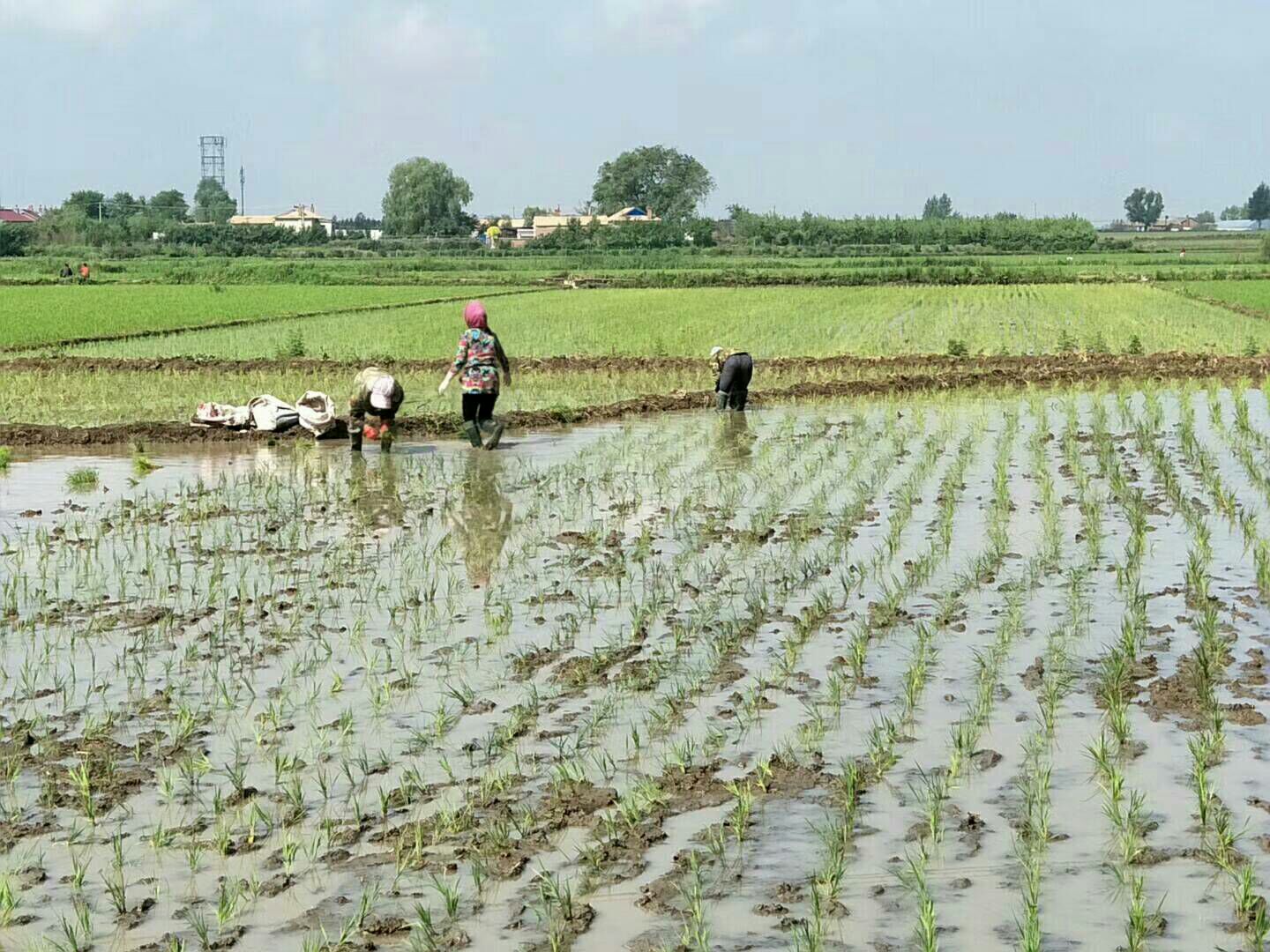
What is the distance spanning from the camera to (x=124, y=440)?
45.2 ft

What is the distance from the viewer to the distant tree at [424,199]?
113875mm

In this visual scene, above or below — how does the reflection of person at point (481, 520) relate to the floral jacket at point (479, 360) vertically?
below

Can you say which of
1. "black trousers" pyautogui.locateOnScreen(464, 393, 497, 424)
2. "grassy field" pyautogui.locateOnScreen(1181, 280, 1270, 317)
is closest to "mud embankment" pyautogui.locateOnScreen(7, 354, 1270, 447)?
"black trousers" pyautogui.locateOnScreen(464, 393, 497, 424)

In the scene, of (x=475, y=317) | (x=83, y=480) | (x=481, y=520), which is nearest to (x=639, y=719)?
(x=481, y=520)

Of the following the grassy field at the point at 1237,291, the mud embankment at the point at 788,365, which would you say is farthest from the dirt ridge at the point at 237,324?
the grassy field at the point at 1237,291

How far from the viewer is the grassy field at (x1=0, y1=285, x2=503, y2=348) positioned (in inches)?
1078

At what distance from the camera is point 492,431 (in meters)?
13.2

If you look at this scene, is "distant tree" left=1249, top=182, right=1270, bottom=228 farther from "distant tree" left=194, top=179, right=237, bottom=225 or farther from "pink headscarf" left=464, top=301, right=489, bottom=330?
"pink headscarf" left=464, top=301, right=489, bottom=330

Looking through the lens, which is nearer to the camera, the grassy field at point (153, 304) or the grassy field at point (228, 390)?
the grassy field at point (228, 390)

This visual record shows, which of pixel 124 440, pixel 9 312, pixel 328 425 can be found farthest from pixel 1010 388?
pixel 9 312

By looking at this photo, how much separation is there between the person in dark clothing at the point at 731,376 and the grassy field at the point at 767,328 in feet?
20.7

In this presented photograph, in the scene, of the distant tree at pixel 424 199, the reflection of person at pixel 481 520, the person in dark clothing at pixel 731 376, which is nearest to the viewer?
the reflection of person at pixel 481 520

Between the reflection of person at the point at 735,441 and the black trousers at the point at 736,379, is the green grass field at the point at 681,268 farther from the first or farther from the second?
the reflection of person at the point at 735,441

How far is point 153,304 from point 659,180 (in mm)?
100755
